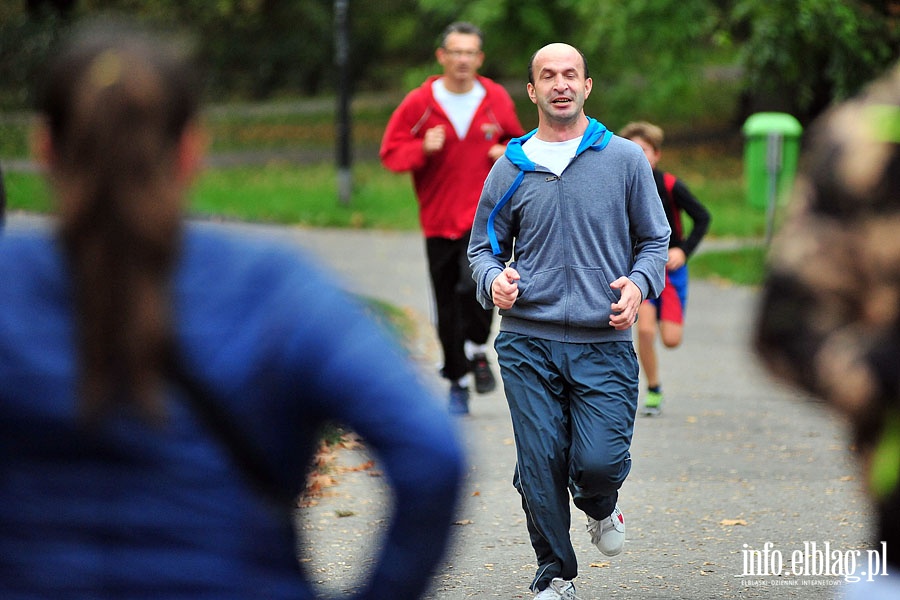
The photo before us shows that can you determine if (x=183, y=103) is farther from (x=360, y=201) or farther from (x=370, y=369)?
(x=360, y=201)

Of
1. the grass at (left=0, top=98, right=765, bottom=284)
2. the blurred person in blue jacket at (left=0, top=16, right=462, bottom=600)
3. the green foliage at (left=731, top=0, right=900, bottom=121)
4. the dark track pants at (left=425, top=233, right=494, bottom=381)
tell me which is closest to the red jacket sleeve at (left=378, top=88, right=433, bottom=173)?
the dark track pants at (left=425, top=233, right=494, bottom=381)

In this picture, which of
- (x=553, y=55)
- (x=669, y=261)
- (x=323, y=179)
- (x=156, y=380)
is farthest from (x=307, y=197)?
(x=156, y=380)

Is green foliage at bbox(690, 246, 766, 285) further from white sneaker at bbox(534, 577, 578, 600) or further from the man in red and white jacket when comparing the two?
white sneaker at bbox(534, 577, 578, 600)

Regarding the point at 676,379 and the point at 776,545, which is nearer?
the point at 776,545

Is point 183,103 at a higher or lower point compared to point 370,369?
higher

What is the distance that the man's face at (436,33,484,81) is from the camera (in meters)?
7.96

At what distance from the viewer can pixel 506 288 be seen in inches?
189

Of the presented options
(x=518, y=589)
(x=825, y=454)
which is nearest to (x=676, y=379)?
(x=825, y=454)

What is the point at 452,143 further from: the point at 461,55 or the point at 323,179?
the point at 323,179

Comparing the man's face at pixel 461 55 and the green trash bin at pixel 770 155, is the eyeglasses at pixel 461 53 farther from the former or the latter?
the green trash bin at pixel 770 155

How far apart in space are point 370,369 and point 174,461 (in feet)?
0.93

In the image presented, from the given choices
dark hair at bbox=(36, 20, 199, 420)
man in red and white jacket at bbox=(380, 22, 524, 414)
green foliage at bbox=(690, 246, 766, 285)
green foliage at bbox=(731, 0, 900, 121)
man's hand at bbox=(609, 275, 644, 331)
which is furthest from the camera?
green foliage at bbox=(731, 0, 900, 121)

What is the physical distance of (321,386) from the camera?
1.89 meters

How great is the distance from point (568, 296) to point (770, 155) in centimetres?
1048
